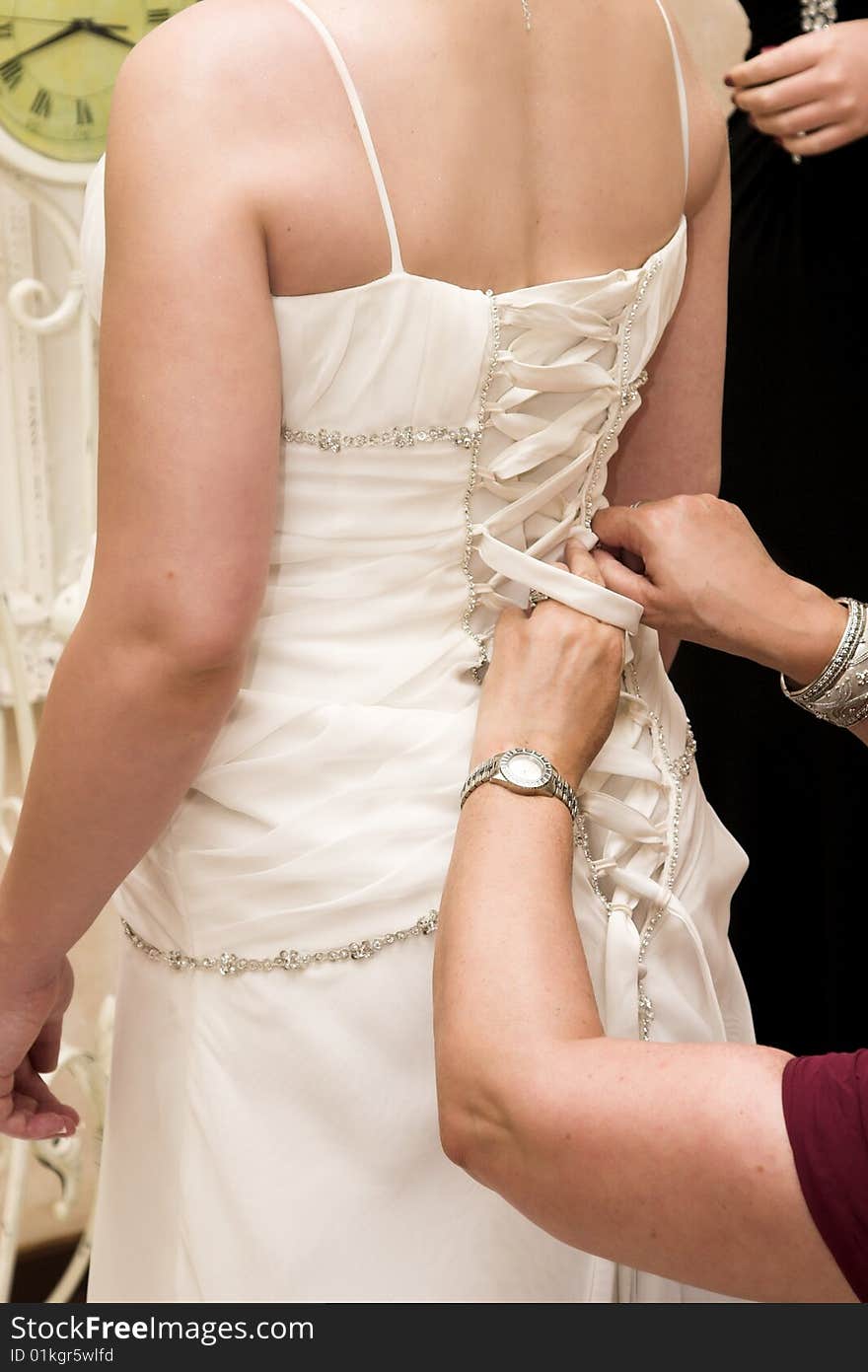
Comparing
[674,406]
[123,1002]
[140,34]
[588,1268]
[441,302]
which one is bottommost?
[588,1268]

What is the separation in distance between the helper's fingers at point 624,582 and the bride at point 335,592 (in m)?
0.03

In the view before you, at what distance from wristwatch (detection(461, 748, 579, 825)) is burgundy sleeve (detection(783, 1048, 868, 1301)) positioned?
0.26 metres

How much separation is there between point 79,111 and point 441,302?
30.5 inches

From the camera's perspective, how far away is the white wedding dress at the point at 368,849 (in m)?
0.89

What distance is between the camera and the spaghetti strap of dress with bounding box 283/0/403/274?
0.79 meters

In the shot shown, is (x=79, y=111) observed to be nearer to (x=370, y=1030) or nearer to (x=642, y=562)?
(x=642, y=562)

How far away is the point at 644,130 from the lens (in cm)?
95

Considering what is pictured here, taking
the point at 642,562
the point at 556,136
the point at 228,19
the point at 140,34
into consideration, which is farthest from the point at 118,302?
the point at 140,34

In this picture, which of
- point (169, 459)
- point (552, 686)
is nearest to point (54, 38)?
point (169, 459)

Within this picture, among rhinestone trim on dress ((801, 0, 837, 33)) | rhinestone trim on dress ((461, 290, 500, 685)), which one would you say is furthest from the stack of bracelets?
rhinestone trim on dress ((801, 0, 837, 33))

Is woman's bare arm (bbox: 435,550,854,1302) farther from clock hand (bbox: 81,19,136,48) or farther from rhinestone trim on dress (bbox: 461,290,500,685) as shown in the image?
clock hand (bbox: 81,19,136,48)

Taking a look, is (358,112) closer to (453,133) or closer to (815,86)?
(453,133)

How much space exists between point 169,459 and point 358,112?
8.8 inches
